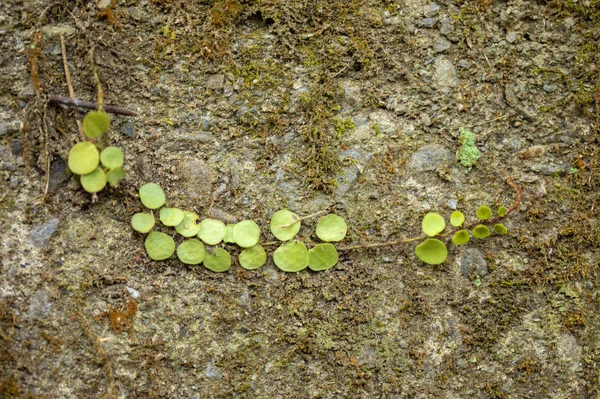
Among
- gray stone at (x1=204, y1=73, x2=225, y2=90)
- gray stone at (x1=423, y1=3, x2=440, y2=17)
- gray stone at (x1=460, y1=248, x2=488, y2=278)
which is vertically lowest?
gray stone at (x1=460, y1=248, x2=488, y2=278)

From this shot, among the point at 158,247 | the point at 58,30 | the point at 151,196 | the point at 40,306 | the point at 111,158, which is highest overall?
the point at 58,30

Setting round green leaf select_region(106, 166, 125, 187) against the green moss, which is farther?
the green moss

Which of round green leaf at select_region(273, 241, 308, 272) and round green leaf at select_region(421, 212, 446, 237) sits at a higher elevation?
round green leaf at select_region(421, 212, 446, 237)

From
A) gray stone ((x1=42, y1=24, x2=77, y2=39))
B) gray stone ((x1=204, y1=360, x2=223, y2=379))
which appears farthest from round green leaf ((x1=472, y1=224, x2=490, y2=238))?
gray stone ((x1=42, y1=24, x2=77, y2=39))

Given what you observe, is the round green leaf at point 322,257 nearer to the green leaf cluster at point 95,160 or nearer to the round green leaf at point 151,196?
the round green leaf at point 151,196

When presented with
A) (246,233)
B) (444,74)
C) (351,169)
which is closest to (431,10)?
(444,74)

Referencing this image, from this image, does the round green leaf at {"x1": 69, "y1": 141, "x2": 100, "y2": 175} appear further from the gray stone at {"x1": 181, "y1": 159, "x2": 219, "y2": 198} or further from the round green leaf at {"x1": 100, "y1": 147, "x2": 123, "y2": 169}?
the gray stone at {"x1": 181, "y1": 159, "x2": 219, "y2": 198}

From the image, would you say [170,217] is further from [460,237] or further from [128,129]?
[460,237]
